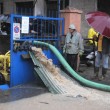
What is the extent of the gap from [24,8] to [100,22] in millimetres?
9903

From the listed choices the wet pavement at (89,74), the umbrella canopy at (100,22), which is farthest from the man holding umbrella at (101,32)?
the wet pavement at (89,74)

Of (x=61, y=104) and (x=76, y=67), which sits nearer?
(x=61, y=104)

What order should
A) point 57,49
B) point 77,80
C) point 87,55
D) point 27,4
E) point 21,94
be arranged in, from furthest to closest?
→ point 27,4
point 87,55
point 57,49
point 77,80
point 21,94

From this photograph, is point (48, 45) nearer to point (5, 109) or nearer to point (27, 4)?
point (5, 109)

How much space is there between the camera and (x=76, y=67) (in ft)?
37.1

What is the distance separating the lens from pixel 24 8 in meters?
19.2

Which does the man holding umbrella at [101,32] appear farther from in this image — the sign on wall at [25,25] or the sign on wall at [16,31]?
the sign on wall at [16,31]

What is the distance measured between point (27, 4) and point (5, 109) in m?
12.1

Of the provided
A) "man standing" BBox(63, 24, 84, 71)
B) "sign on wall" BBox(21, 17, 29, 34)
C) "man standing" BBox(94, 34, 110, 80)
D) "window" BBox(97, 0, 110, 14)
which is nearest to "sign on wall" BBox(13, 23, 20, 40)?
"sign on wall" BBox(21, 17, 29, 34)

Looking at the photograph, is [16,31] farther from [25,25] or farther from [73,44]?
[73,44]

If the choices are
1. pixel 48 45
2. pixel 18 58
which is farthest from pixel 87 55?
pixel 18 58

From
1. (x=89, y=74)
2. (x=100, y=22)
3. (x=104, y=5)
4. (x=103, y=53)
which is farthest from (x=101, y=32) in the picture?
(x=104, y=5)

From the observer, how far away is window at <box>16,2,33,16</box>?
62.1 ft

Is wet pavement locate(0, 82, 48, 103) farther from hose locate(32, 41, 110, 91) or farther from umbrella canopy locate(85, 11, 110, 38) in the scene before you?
umbrella canopy locate(85, 11, 110, 38)
